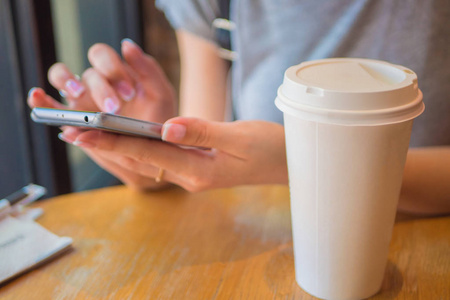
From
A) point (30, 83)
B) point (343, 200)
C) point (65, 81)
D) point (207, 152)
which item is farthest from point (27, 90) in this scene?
point (343, 200)

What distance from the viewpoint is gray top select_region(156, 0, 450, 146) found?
92 centimetres

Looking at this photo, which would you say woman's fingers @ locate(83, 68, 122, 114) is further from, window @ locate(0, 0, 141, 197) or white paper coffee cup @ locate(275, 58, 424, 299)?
window @ locate(0, 0, 141, 197)

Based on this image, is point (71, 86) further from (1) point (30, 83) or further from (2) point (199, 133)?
(1) point (30, 83)

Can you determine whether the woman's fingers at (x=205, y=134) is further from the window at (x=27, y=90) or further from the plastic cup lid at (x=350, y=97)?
the window at (x=27, y=90)

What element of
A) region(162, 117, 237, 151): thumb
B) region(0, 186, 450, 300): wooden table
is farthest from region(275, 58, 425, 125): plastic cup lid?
region(0, 186, 450, 300): wooden table

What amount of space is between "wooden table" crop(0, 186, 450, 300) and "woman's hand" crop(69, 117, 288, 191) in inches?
3.0

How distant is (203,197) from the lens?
0.82 metres

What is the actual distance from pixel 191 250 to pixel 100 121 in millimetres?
246

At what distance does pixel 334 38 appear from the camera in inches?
39.6

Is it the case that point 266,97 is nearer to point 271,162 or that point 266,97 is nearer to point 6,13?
point 271,162

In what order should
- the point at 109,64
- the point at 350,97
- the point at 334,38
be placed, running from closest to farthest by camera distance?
1. the point at 350,97
2. the point at 109,64
3. the point at 334,38

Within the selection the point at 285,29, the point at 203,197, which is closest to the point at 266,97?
the point at 285,29

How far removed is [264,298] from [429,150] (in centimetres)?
44

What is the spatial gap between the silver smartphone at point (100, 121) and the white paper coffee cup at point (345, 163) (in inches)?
7.4
